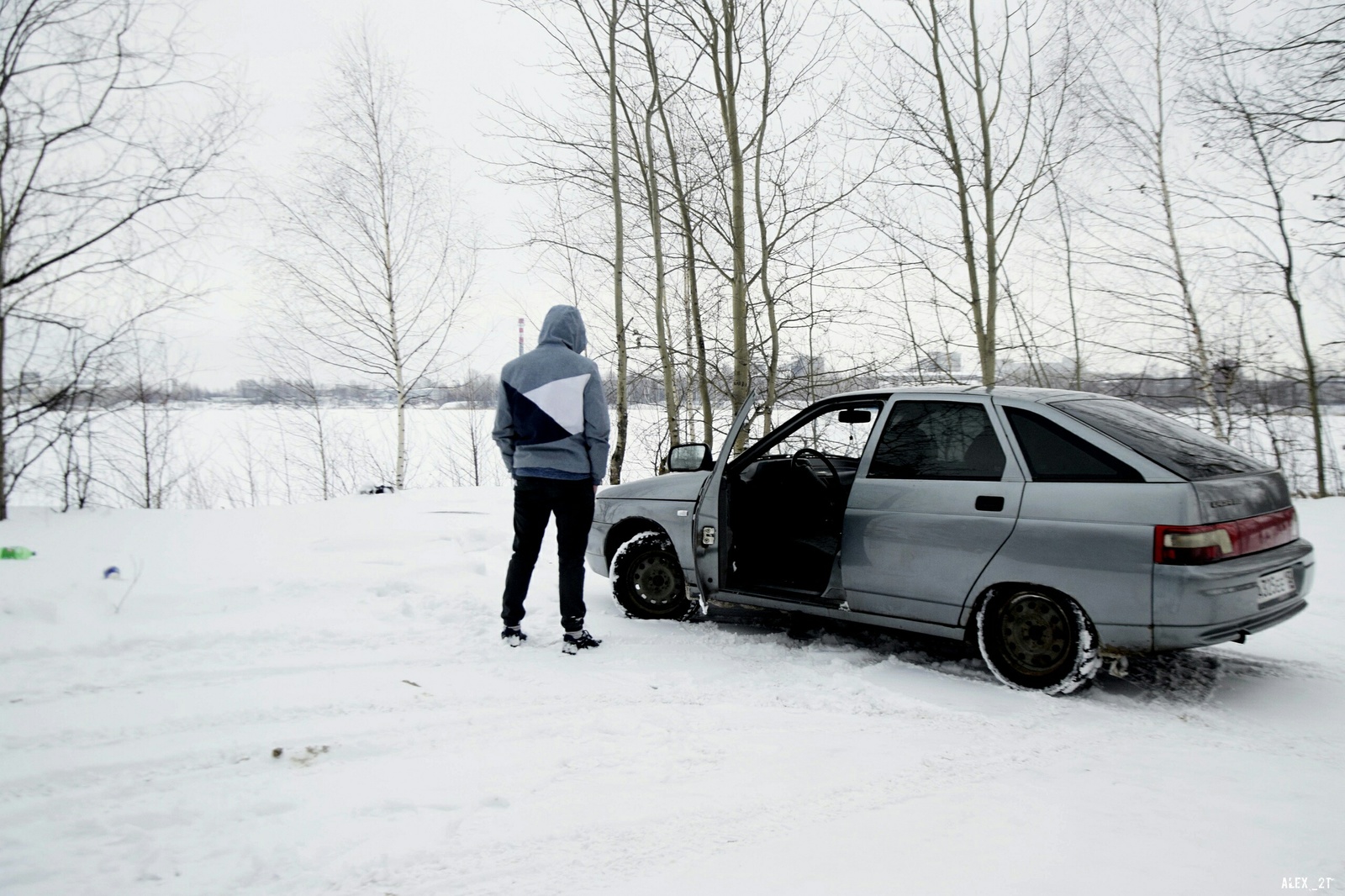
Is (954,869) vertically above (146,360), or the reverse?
(146,360)

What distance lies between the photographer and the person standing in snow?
425cm

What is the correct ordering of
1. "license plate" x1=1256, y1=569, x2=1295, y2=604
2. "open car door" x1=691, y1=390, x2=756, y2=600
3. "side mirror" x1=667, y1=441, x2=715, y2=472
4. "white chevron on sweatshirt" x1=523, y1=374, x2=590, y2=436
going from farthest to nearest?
"side mirror" x1=667, y1=441, x2=715, y2=472
"open car door" x1=691, y1=390, x2=756, y2=600
"white chevron on sweatshirt" x1=523, y1=374, x2=590, y2=436
"license plate" x1=1256, y1=569, x2=1295, y2=604

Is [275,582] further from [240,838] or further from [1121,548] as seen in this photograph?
[1121,548]

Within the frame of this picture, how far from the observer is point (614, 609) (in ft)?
17.9

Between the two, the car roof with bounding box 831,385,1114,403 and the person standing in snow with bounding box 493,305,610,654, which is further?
the person standing in snow with bounding box 493,305,610,654

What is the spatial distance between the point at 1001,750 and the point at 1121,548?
3.66ft

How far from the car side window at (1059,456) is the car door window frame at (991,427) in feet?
0.15

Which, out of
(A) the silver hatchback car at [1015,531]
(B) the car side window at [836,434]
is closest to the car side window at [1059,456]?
(A) the silver hatchback car at [1015,531]

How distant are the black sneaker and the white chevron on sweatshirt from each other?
124cm

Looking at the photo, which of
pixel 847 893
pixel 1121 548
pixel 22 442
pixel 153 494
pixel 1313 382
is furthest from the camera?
pixel 153 494

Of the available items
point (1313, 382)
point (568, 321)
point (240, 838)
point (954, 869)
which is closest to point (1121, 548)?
point (954, 869)

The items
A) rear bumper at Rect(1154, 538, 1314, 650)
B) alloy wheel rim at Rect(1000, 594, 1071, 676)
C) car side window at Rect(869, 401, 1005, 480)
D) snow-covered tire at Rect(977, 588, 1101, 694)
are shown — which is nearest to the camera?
rear bumper at Rect(1154, 538, 1314, 650)

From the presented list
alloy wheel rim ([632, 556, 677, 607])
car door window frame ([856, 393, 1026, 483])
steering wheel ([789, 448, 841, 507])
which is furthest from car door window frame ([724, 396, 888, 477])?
alloy wheel rim ([632, 556, 677, 607])

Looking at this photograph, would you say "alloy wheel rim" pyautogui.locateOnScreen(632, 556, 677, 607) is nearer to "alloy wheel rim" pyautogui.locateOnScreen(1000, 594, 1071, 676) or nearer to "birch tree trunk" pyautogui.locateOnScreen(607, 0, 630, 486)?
"alloy wheel rim" pyautogui.locateOnScreen(1000, 594, 1071, 676)
